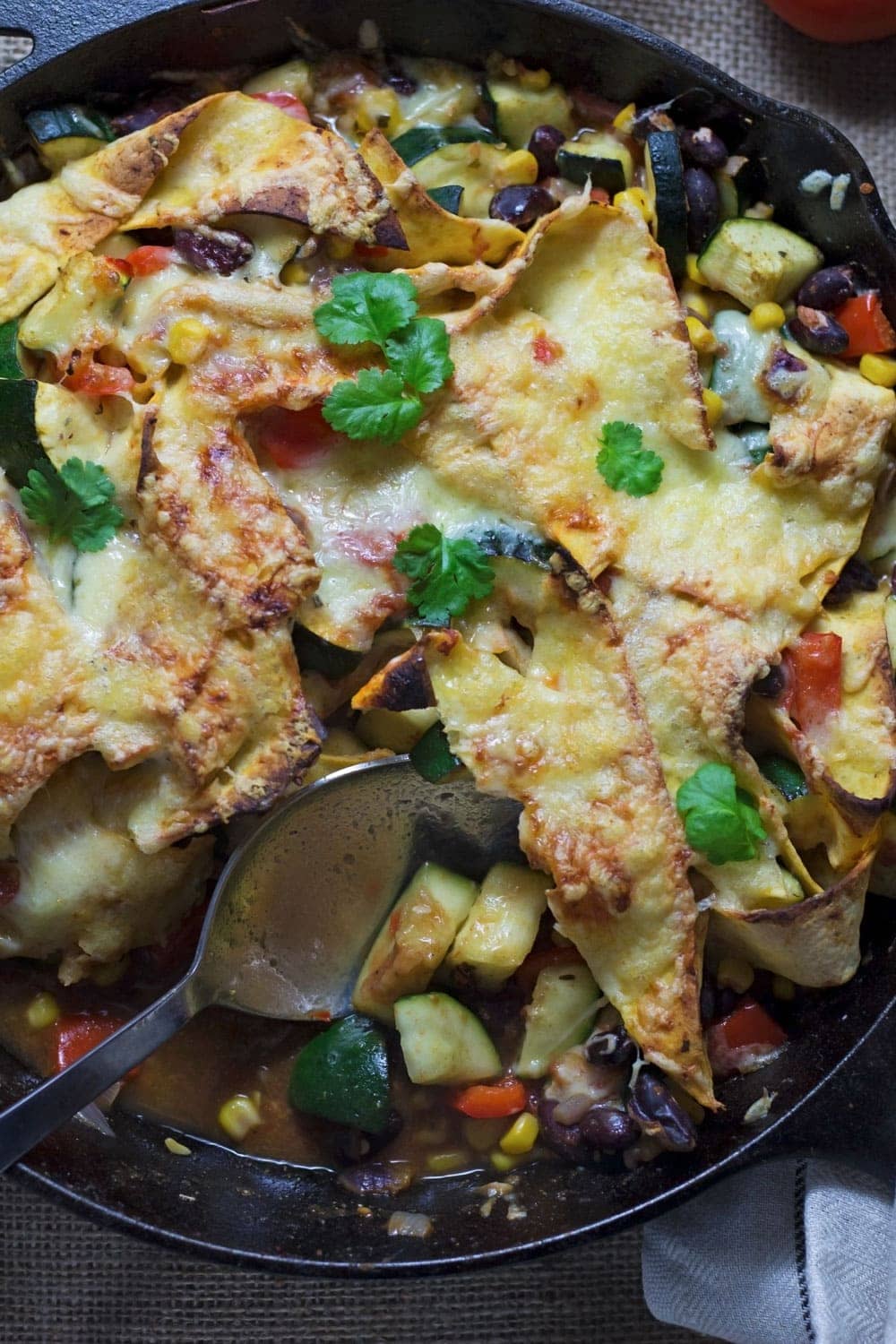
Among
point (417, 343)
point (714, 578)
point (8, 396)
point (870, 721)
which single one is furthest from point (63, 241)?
point (870, 721)

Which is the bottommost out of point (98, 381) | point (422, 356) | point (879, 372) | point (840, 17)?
point (879, 372)

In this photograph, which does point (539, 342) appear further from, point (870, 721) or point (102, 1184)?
point (102, 1184)

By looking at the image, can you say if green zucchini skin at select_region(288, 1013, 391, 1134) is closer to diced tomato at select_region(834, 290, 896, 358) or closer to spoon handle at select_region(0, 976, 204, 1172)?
spoon handle at select_region(0, 976, 204, 1172)

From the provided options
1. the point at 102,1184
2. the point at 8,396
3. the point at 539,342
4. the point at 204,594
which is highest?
the point at 8,396

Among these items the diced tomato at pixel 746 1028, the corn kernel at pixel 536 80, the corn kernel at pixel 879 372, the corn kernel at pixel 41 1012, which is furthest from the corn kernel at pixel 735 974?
the corn kernel at pixel 536 80

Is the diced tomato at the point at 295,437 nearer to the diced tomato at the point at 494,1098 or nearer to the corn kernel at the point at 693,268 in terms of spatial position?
the corn kernel at the point at 693,268

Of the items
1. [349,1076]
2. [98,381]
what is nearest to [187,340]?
[98,381]

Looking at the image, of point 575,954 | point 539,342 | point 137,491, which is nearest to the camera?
point 137,491

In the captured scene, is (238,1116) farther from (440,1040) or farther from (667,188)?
(667,188)
